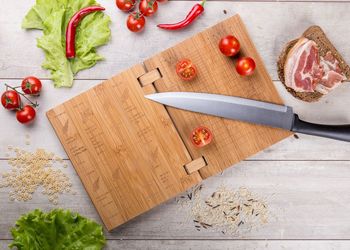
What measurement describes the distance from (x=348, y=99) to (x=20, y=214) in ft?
4.28

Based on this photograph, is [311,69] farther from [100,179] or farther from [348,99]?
[100,179]

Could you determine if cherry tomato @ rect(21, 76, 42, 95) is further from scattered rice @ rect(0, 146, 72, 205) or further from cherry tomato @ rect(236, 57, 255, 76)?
cherry tomato @ rect(236, 57, 255, 76)

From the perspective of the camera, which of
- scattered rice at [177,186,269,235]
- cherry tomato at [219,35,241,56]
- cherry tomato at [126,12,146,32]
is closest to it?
cherry tomato at [219,35,241,56]

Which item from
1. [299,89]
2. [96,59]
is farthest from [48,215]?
[299,89]

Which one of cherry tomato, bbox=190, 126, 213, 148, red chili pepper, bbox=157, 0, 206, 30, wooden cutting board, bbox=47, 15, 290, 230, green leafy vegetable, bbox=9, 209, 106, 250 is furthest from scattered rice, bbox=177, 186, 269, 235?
red chili pepper, bbox=157, 0, 206, 30

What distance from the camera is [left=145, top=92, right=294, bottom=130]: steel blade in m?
1.83

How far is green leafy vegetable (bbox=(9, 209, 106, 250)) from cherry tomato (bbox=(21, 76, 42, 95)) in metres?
0.43

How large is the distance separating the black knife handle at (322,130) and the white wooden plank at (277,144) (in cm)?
12

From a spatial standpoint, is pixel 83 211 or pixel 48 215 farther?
pixel 83 211

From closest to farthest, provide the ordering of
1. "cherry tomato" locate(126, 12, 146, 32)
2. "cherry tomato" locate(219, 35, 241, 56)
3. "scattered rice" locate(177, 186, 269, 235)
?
"cherry tomato" locate(219, 35, 241, 56) → "cherry tomato" locate(126, 12, 146, 32) → "scattered rice" locate(177, 186, 269, 235)

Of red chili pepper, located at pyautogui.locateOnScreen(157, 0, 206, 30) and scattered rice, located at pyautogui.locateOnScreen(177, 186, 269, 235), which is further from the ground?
red chili pepper, located at pyautogui.locateOnScreen(157, 0, 206, 30)

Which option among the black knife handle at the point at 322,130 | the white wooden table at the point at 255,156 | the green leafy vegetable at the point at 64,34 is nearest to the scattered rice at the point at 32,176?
the white wooden table at the point at 255,156

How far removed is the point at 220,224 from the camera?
2.01 metres

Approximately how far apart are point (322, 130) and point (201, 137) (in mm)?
426
